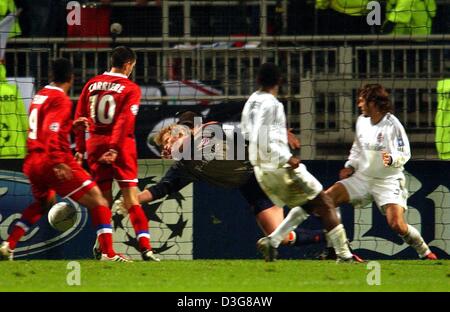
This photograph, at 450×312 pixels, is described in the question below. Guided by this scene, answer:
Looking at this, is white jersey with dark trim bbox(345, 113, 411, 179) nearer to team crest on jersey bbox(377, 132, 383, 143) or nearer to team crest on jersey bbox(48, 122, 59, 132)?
team crest on jersey bbox(377, 132, 383, 143)

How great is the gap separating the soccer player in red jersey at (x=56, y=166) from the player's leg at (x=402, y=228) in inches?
94.3

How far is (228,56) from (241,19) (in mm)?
1409

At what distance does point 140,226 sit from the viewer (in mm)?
11469

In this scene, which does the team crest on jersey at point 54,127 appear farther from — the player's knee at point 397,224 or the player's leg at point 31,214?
the player's knee at point 397,224

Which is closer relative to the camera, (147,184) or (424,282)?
(424,282)

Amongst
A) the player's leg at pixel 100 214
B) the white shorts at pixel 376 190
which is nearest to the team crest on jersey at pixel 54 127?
the player's leg at pixel 100 214

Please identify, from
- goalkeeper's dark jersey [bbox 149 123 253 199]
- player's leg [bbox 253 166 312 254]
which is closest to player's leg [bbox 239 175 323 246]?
goalkeeper's dark jersey [bbox 149 123 253 199]

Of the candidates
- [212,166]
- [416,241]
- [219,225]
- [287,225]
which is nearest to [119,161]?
[212,166]

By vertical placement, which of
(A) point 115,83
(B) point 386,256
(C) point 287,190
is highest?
(A) point 115,83

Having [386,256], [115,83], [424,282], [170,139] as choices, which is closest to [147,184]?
[170,139]

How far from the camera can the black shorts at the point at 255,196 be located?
12047mm

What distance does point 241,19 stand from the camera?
16234 millimetres

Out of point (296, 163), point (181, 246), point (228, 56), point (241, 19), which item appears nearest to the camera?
point (296, 163)
